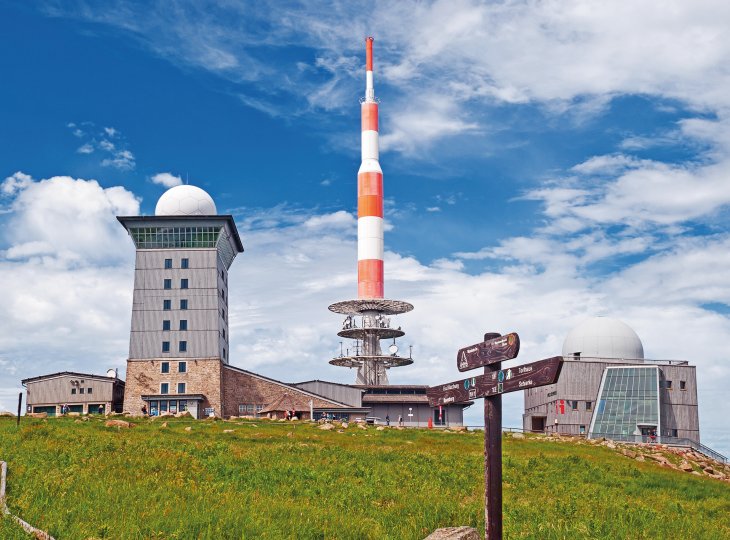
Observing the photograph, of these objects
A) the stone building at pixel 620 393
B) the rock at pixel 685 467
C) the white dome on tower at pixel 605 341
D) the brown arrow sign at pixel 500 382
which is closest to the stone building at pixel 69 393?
the stone building at pixel 620 393

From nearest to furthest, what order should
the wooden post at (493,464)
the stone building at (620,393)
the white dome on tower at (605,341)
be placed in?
the wooden post at (493,464)
the stone building at (620,393)
the white dome on tower at (605,341)

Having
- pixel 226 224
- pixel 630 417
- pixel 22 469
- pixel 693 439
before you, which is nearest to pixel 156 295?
pixel 226 224

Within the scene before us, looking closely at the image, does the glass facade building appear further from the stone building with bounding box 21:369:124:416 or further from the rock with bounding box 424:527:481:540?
the rock with bounding box 424:527:481:540

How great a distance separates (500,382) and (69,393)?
255 feet

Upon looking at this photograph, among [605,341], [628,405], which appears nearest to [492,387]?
[628,405]

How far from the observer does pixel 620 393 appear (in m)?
76.0

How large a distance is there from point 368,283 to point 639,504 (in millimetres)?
69646

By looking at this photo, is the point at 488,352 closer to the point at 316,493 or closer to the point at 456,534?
the point at 456,534

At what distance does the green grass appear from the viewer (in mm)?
16812

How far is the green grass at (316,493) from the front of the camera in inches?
662

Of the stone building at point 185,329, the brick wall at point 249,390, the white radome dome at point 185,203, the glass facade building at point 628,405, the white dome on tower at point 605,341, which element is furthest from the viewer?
the white radome dome at point 185,203

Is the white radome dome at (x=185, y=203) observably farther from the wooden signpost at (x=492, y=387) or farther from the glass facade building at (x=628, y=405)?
the wooden signpost at (x=492, y=387)

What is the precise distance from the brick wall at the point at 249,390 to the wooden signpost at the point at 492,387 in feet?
233

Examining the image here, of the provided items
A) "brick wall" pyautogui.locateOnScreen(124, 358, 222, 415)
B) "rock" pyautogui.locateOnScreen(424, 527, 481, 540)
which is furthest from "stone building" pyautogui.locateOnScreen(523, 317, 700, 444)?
"rock" pyautogui.locateOnScreen(424, 527, 481, 540)
